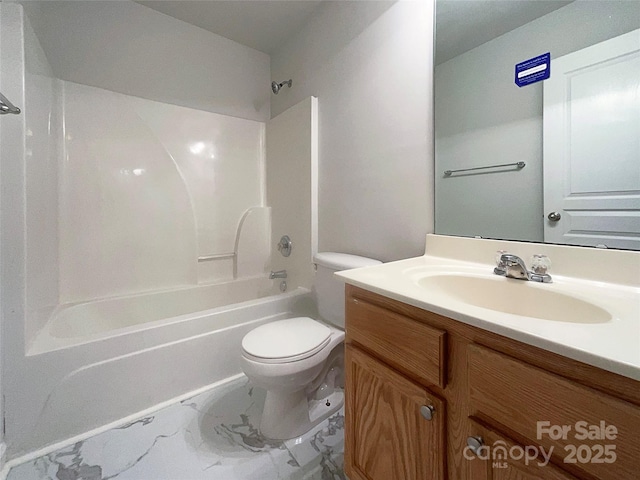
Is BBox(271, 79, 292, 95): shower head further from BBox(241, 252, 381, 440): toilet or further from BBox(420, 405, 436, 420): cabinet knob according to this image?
BBox(420, 405, 436, 420): cabinet knob

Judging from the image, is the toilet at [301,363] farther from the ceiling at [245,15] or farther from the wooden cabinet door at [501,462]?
the ceiling at [245,15]

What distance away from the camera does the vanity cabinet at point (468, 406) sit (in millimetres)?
388

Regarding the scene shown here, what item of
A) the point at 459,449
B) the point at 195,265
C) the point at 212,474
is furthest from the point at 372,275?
the point at 195,265

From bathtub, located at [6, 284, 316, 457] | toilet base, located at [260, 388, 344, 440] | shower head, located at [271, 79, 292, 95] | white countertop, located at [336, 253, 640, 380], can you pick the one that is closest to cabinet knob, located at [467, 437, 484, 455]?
white countertop, located at [336, 253, 640, 380]

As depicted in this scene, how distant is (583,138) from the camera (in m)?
0.83

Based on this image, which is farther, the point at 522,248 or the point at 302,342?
the point at 302,342

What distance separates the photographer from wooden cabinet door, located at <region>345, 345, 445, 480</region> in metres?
0.62

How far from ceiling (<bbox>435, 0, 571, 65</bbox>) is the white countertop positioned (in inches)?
36.4

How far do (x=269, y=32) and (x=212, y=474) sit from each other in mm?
2691

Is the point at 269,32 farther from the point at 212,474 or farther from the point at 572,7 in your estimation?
the point at 212,474

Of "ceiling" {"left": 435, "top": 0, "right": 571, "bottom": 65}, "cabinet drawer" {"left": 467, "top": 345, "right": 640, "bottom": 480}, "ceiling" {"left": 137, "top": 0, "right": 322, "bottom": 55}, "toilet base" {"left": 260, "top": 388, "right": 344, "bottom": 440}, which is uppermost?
"ceiling" {"left": 137, "top": 0, "right": 322, "bottom": 55}

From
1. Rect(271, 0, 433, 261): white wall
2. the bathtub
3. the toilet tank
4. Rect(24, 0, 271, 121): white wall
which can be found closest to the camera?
the bathtub

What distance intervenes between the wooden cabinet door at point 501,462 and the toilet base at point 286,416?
800 millimetres

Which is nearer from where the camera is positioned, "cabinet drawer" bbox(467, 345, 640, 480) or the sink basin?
"cabinet drawer" bbox(467, 345, 640, 480)
